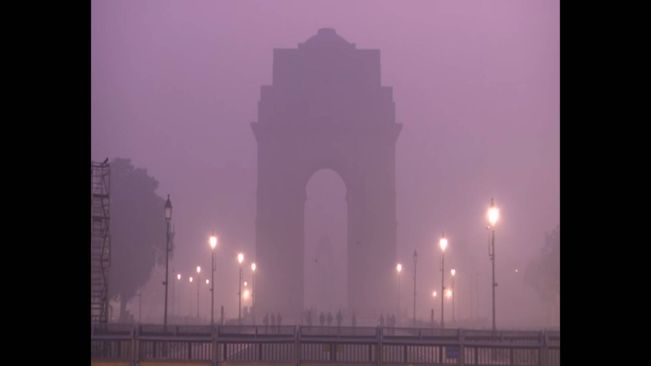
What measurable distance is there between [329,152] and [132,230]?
94.3ft

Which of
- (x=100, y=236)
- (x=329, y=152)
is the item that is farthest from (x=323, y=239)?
(x=100, y=236)

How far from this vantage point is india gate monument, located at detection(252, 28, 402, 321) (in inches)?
3765

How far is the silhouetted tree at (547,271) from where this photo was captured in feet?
238

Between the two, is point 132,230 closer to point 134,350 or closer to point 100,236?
point 100,236

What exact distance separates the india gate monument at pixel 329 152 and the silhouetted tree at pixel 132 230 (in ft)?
57.1

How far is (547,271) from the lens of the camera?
7494cm

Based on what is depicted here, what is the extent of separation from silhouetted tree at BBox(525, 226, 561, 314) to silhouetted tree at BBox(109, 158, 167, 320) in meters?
29.9

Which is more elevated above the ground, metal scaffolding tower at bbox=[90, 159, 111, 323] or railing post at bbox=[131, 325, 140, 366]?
metal scaffolding tower at bbox=[90, 159, 111, 323]

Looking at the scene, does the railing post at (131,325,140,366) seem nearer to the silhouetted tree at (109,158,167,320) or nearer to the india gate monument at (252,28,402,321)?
the silhouetted tree at (109,158,167,320)

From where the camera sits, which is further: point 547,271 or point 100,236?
point 547,271

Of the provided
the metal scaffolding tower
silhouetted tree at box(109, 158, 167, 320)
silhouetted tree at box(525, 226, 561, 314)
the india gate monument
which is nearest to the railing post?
the metal scaffolding tower
